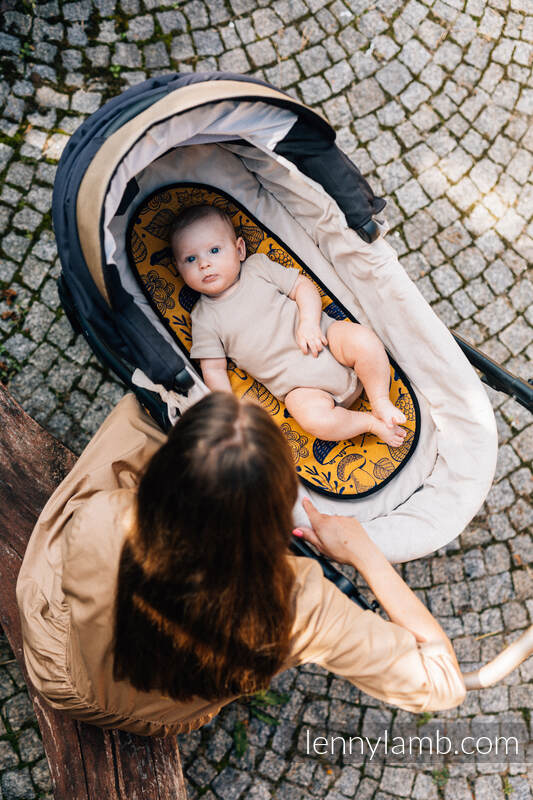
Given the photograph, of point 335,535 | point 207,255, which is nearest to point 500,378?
point 335,535

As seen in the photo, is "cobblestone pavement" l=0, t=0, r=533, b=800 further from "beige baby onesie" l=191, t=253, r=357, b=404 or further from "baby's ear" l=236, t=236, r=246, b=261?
"baby's ear" l=236, t=236, r=246, b=261

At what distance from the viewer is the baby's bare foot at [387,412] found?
2.43 meters

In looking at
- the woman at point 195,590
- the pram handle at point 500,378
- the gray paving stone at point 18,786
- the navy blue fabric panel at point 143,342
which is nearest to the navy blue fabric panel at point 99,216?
the navy blue fabric panel at point 143,342

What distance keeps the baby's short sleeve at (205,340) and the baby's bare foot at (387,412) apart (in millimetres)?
699

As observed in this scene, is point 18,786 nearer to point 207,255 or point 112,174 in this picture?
point 207,255

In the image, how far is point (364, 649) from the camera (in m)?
1.78

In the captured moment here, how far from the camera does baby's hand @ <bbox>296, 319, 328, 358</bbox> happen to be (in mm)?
2557

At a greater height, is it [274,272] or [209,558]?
[274,272]

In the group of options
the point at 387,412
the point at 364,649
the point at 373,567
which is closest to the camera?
the point at 364,649

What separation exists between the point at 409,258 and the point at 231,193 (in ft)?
3.57

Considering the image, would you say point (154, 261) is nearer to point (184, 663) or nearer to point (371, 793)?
point (184, 663)

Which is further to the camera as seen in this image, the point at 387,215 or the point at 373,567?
the point at 387,215

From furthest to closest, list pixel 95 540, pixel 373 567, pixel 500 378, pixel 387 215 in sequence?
pixel 387 215 < pixel 500 378 < pixel 373 567 < pixel 95 540

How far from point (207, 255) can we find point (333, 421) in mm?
869
